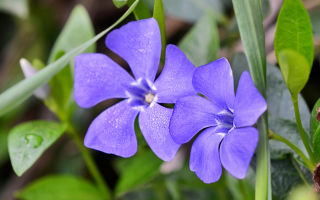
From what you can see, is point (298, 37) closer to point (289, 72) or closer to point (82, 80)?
point (289, 72)

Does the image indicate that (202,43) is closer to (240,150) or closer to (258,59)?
(258,59)

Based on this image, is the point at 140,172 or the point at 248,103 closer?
the point at 248,103

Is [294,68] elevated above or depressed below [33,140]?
above

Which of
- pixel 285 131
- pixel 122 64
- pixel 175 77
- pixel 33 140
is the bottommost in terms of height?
pixel 122 64

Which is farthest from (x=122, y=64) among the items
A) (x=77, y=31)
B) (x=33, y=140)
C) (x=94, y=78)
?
(x=94, y=78)

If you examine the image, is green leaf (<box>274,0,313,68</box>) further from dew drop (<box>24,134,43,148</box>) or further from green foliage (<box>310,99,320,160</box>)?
dew drop (<box>24,134,43,148</box>)

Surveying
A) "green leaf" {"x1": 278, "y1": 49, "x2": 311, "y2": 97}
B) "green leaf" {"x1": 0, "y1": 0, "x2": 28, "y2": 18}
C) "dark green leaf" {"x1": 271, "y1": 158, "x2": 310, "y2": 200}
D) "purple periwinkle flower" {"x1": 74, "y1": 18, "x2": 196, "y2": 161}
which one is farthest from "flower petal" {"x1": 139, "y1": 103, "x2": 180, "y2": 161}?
"green leaf" {"x1": 0, "y1": 0, "x2": 28, "y2": 18}
